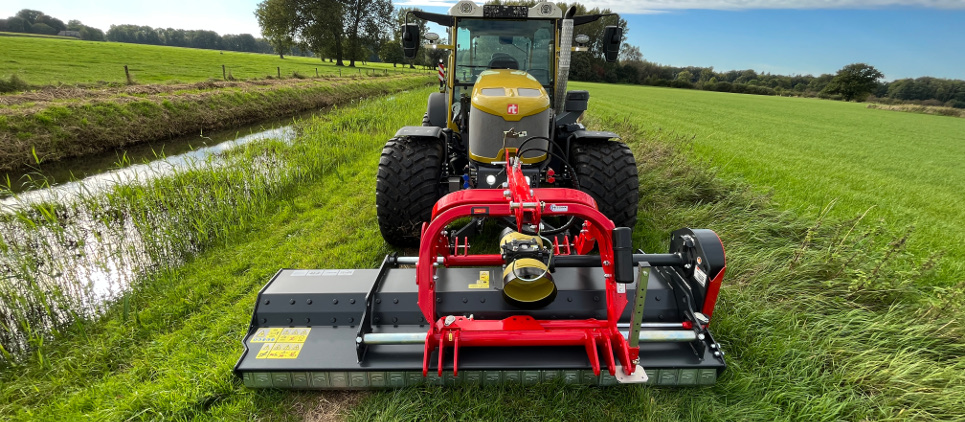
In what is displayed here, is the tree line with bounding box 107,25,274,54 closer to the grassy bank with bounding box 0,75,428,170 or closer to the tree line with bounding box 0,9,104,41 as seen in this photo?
the tree line with bounding box 0,9,104,41

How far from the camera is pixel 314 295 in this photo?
271 cm

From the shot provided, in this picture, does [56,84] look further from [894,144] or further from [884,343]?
[894,144]

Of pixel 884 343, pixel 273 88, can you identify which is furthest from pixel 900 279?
pixel 273 88

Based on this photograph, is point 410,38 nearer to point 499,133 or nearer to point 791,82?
point 499,133

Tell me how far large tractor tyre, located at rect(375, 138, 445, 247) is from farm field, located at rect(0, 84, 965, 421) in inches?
18.9

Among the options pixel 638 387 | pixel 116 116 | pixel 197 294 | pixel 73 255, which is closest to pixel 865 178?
pixel 638 387

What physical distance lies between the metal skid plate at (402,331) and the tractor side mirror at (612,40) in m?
2.56

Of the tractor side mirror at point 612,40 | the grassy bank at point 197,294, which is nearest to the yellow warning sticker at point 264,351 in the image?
the grassy bank at point 197,294

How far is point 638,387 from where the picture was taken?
97.5 inches

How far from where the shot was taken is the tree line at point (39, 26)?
5516cm

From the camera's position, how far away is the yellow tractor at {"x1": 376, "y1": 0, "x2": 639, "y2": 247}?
12.5 feet

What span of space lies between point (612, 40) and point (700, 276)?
274cm

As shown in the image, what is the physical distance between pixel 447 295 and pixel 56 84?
16949 millimetres

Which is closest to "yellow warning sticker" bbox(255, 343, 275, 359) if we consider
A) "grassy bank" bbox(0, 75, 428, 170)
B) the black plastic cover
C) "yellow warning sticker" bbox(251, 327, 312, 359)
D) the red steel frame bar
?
"yellow warning sticker" bbox(251, 327, 312, 359)
